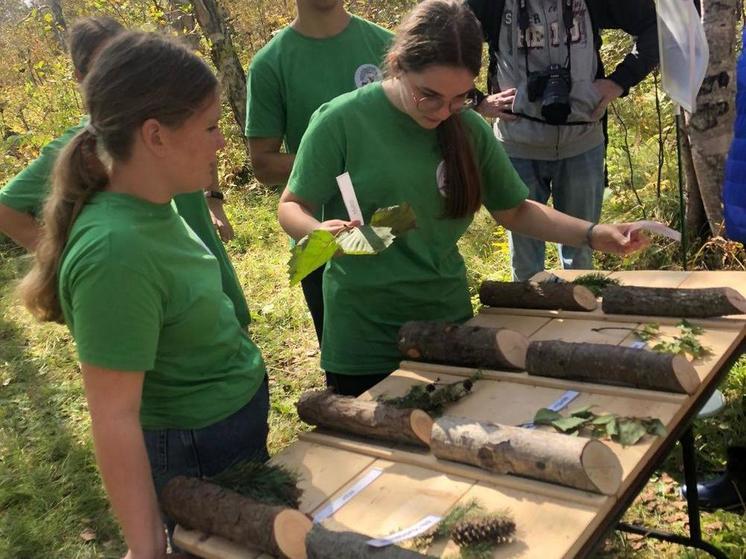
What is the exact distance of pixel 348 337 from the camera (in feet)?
7.03

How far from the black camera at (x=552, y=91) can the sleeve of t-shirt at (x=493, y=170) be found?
0.92 metres

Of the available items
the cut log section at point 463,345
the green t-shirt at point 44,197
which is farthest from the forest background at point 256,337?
the cut log section at point 463,345

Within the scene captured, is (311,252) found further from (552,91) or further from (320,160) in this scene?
(552,91)

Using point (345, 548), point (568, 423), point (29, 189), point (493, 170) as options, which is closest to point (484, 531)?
point (345, 548)

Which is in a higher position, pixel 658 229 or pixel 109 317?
pixel 109 317

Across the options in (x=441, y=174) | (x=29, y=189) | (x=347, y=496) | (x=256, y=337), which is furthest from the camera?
(x=256, y=337)

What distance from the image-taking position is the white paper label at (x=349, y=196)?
1.92m

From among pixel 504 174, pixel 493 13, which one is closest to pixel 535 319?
pixel 504 174

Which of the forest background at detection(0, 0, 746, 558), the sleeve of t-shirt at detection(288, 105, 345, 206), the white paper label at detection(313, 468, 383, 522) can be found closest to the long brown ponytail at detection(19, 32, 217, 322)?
the forest background at detection(0, 0, 746, 558)

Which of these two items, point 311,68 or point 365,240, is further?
point 311,68

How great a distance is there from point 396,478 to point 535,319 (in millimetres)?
886

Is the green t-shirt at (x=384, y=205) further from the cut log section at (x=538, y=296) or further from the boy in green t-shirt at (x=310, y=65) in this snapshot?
the boy in green t-shirt at (x=310, y=65)

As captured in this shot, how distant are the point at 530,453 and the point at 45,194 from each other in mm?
1650

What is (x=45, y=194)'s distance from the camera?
2.21 metres
